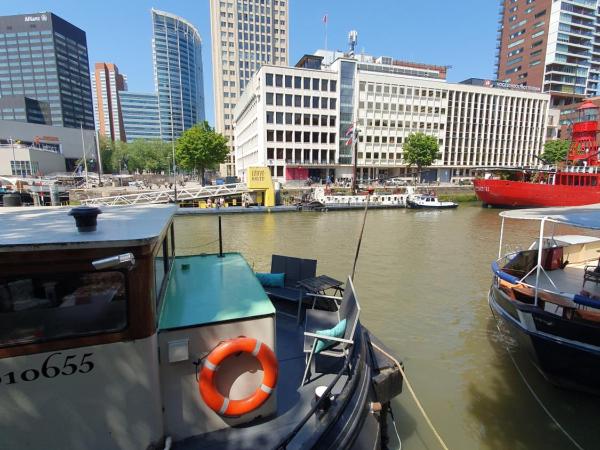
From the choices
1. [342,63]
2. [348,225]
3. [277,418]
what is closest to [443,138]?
[342,63]

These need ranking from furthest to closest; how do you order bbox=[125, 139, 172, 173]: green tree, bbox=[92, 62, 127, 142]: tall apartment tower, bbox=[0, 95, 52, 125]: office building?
bbox=[92, 62, 127, 142]: tall apartment tower < bbox=[0, 95, 52, 125]: office building < bbox=[125, 139, 172, 173]: green tree

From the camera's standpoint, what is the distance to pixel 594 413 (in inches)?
227

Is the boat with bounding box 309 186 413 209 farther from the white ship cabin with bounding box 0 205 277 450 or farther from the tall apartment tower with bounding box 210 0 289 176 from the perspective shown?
the tall apartment tower with bounding box 210 0 289 176

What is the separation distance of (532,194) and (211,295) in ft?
149

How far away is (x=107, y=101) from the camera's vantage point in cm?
18038

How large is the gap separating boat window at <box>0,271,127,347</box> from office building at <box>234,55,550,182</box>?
58.3 m

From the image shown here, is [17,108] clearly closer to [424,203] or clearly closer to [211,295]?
[424,203]

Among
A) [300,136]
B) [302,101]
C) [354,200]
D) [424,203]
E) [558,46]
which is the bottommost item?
[424,203]

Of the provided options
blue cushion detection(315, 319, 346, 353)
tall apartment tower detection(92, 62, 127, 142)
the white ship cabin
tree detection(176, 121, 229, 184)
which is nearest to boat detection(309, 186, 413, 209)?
tree detection(176, 121, 229, 184)

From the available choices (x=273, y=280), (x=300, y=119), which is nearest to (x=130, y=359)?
(x=273, y=280)

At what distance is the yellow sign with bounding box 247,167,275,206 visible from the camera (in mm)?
36469

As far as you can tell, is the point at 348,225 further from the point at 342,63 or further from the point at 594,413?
the point at 342,63

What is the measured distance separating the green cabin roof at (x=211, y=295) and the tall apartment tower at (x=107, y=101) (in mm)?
204326

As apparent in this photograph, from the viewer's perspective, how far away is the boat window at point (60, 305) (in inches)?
101
